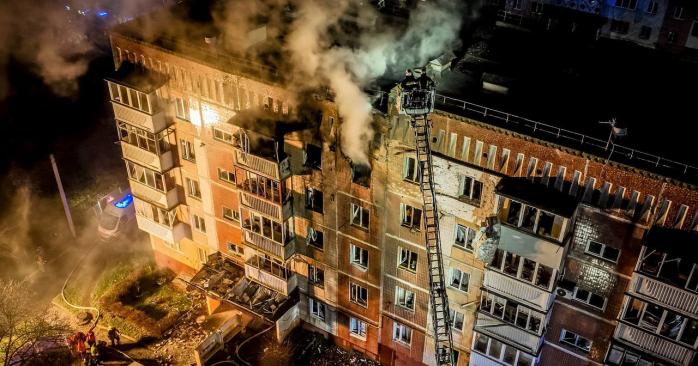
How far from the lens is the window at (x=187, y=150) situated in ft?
108

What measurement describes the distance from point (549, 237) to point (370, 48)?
13.3m

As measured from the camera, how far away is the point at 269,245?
31609 mm

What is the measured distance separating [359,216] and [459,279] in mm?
5991

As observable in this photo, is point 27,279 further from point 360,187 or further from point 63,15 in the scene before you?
point 63,15

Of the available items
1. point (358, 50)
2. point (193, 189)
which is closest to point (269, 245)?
point (193, 189)

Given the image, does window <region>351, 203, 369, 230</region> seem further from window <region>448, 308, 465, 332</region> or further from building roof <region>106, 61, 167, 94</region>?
building roof <region>106, 61, 167, 94</region>

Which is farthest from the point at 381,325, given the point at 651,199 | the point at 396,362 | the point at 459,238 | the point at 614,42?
the point at 614,42

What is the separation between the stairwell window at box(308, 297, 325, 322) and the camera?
3440 cm

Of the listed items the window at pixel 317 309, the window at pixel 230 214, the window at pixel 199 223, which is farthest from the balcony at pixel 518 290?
the window at pixel 199 223

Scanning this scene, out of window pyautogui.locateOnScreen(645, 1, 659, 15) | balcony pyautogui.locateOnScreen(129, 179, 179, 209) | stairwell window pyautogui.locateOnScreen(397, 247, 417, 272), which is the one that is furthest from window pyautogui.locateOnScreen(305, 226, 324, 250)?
window pyautogui.locateOnScreen(645, 1, 659, 15)

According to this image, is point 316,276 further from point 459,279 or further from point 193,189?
point 193,189

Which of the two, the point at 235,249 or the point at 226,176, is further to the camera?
the point at 235,249

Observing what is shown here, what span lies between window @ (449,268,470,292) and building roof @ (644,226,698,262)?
8.82 m

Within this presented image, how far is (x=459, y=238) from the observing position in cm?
2703
